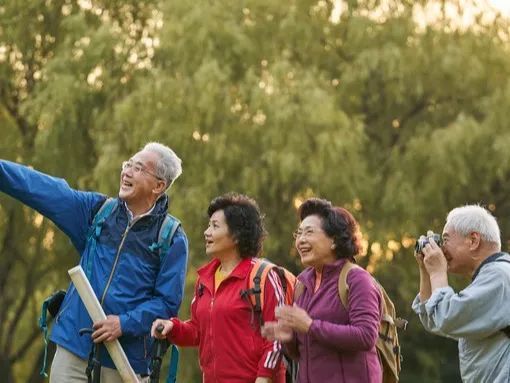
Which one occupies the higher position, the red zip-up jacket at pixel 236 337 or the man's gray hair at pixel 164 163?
the man's gray hair at pixel 164 163

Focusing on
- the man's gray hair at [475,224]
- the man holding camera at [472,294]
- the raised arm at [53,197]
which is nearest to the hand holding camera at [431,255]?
the man holding camera at [472,294]

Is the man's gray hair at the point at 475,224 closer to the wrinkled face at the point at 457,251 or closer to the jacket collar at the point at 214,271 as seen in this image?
the wrinkled face at the point at 457,251

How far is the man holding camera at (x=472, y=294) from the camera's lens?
6.48 metres

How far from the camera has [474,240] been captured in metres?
6.73

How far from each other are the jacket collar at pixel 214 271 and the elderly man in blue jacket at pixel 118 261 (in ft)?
0.54

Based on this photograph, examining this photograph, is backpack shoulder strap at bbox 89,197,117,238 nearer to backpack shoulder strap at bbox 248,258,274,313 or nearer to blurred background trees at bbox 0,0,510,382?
backpack shoulder strap at bbox 248,258,274,313

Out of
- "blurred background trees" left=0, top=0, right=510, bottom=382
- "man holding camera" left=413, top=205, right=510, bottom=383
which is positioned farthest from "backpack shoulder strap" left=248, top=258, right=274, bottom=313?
"blurred background trees" left=0, top=0, right=510, bottom=382

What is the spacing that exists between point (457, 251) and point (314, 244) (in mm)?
850

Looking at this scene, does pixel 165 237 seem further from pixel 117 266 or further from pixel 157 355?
pixel 157 355

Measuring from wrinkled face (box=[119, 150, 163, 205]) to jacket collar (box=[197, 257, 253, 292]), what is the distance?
1.53ft

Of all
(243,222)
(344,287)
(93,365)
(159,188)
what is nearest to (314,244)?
(344,287)

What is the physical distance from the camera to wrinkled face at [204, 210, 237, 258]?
25.2 ft

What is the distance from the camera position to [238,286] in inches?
297

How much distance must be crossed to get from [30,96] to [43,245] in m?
2.75
